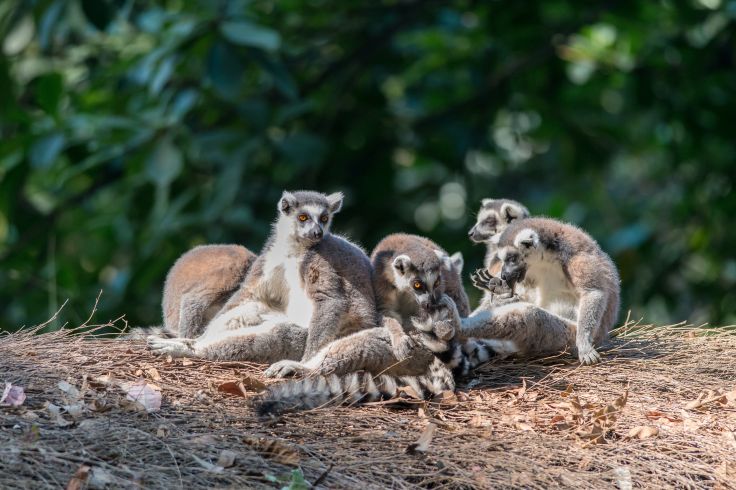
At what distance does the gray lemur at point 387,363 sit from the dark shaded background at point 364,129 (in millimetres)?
4182

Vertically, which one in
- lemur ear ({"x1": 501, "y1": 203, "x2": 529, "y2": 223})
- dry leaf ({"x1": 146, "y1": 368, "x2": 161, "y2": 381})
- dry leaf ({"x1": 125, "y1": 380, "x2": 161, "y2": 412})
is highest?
lemur ear ({"x1": 501, "y1": 203, "x2": 529, "y2": 223})

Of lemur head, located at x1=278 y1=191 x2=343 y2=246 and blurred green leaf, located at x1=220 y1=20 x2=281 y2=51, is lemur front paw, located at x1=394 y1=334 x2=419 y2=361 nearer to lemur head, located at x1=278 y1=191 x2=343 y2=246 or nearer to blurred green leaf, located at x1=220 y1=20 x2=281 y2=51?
lemur head, located at x1=278 y1=191 x2=343 y2=246

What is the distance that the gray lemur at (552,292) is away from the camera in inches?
212

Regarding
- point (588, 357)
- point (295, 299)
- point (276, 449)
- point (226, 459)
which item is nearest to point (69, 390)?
point (226, 459)

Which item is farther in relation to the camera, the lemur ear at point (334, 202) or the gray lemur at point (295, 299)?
the lemur ear at point (334, 202)

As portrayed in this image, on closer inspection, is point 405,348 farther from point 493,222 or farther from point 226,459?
point 493,222

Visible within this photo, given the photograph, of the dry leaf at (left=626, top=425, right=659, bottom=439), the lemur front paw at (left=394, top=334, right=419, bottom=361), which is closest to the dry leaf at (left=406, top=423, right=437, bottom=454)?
the lemur front paw at (left=394, top=334, right=419, bottom=361)

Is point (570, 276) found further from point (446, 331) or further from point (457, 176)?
point (457, 176)

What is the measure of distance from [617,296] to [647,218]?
5.86m

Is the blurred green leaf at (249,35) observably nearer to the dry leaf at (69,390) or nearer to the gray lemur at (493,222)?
the gray lemur at (493,222)

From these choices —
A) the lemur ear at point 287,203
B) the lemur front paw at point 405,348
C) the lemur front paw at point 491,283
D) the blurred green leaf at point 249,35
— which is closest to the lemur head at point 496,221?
the lemur front paw at point 491,283

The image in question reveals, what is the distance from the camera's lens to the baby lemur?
5688 millimetres

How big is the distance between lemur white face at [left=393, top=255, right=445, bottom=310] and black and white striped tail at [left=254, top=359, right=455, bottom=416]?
316 mm

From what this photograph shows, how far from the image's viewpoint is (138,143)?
8.98m
